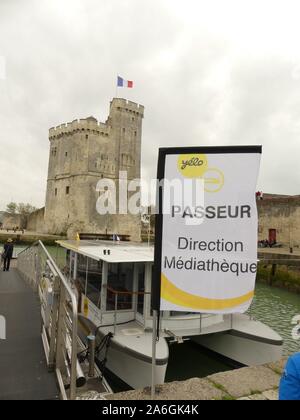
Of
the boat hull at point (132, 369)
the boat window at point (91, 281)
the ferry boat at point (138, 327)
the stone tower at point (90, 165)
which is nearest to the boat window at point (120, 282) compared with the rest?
the ferry boat at point (138, 327)

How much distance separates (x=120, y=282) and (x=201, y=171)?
17.9 feet

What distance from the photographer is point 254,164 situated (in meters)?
3.35

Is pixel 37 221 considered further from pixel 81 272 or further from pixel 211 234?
pixel 211 234

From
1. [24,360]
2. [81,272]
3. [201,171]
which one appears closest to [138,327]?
[81,272]

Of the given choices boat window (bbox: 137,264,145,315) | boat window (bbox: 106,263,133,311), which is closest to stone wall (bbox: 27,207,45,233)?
boat window (bbox: 106,263,133,311)

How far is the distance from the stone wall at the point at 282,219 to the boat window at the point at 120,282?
28.0 m

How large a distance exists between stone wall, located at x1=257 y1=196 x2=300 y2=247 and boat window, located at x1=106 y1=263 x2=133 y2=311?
28.0 m

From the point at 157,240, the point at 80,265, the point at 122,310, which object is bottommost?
the point at 122,310

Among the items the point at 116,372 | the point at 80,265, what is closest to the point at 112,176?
the point at 80,265

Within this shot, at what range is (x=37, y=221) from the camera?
6344 centimetres

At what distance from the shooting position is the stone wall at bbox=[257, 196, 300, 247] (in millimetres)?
31547

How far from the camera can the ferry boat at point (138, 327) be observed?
248 inches
